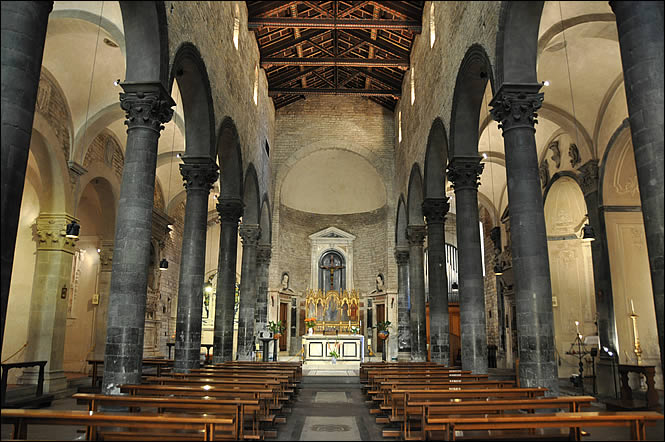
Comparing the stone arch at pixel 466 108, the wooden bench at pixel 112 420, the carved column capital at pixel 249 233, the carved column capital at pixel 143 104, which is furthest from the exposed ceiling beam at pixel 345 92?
the wooden bench at pixel 112 420

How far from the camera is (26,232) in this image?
43.2 ft

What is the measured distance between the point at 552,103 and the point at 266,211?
12785mm

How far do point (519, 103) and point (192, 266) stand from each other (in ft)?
24.7

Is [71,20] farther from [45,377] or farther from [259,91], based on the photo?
[259,91]

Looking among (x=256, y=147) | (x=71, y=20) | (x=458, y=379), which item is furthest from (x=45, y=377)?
(x=256, y=147)

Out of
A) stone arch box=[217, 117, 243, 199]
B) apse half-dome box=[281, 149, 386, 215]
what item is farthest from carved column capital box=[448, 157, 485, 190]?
apse half-dome box=[281, 149, 386, 215]

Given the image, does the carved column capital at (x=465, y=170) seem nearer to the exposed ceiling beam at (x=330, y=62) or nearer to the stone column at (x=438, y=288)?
the stone column at (x=438, y=288)

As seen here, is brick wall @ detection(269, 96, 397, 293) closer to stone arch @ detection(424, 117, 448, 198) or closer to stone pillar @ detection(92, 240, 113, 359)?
stone arch @ detection(424, 117, 448, 198)

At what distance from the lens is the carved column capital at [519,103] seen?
8227 millimetres

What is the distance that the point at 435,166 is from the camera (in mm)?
14695

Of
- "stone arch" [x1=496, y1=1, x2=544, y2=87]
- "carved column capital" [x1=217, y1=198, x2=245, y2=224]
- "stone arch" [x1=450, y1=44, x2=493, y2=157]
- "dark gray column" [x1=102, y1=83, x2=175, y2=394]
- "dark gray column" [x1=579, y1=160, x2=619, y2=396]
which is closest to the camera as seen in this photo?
"dark gray column" [x1=102, y1=83, x2=175, y2=394]

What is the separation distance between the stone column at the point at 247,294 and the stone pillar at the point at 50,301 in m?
6.86

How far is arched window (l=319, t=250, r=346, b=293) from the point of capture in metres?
25.9

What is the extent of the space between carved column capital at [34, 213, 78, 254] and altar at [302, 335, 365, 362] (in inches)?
383
